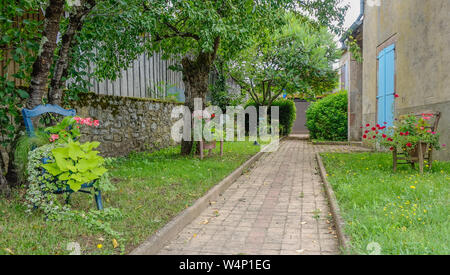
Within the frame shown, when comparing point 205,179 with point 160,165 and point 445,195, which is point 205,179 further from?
point 445,195

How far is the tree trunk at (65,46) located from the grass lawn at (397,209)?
414 cm

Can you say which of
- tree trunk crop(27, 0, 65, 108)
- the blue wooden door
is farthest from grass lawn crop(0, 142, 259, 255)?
the blue wooden door

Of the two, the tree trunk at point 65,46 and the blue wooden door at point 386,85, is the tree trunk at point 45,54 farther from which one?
the blue wooden door at point 386,85

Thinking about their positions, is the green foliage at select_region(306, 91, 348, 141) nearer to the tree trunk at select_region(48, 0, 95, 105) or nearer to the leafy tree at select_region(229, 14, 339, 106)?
the leafy tree at select_region(229, 14, 339, 106)

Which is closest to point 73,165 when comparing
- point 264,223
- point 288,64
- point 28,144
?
point 28,144

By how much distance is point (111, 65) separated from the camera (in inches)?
262

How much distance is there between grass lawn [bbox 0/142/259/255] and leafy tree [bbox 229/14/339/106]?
9705mm

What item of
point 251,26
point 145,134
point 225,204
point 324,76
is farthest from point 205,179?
point 324,76

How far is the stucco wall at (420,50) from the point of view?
7.40 metres

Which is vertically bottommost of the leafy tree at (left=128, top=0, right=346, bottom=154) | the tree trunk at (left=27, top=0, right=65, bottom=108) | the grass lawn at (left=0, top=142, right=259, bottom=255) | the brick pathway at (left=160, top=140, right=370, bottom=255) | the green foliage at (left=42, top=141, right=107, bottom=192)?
the brick pathway at (left=160, top=140, right=370, bottom=255)

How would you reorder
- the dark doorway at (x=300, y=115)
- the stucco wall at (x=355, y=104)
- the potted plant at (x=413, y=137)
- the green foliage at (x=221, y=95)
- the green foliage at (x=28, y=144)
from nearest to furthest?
1. the green foliage at (x=28, y=144)
2. the potted plant at (x=413, y=137)
3. the stucco wall at (x=355, y=104)
4. the green foliage at (x=221, y=95)
5. the dark doorway at (x=300, y=115)

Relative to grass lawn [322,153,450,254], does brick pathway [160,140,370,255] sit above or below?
below

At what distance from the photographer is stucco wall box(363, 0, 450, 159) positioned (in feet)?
24.3

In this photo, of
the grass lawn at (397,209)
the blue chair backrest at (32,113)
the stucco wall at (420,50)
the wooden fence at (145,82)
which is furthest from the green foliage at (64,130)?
the stucco wall at (420,50)
